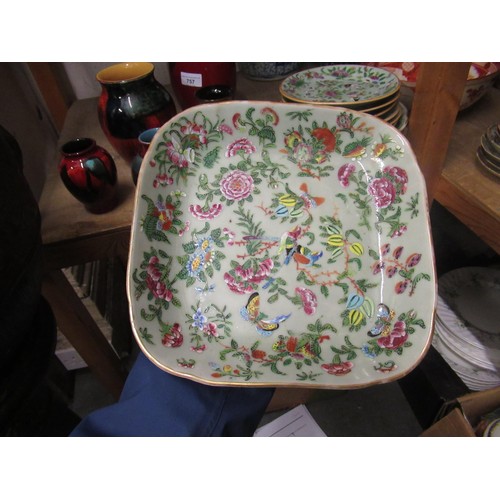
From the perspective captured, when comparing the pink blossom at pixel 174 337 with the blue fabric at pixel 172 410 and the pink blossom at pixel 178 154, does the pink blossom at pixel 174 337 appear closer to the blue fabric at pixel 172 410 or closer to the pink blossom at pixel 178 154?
the blue fabric at pixel 172 410

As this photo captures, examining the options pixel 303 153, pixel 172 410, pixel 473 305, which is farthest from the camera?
pixel 473 305

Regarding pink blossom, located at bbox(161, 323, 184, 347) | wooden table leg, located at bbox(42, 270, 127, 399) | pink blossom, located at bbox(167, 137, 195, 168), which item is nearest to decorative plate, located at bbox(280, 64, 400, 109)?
pink blossom, located at bbox(167, 137, 195, 168)

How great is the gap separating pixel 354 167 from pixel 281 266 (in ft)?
0.79

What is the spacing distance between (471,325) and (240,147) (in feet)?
2.35

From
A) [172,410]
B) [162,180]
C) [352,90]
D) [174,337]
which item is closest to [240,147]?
[162,180]

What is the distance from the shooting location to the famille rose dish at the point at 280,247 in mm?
558

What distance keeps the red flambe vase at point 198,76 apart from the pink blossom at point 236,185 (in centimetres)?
21

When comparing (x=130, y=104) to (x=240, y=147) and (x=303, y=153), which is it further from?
(x=303, y=153)

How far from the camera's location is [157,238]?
64 centimetres

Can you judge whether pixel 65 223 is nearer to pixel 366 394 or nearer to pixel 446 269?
pixel 366 394

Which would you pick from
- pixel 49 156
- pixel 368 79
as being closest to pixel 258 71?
pixel 368 79

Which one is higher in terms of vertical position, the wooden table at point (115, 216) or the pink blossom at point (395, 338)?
the wooden table at point (115, 216)

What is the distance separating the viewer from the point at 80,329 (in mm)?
842

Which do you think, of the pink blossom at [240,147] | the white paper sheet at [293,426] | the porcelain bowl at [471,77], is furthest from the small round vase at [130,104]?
the white paper sheet at [293,426]
